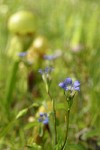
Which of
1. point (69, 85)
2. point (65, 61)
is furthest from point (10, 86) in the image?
point (69, 85)

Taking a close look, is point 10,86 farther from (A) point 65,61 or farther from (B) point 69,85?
(B) point 69,85

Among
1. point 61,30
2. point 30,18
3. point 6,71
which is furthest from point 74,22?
point 6,71

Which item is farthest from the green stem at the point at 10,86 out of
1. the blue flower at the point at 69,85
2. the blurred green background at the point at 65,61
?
the blue flower at the point at 69,85

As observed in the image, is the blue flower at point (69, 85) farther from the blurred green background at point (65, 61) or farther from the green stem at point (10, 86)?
the green stem at point (10, 86)

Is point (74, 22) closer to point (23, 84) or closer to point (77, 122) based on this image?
point (23, 84)

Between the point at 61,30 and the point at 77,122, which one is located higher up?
the point at 61,30

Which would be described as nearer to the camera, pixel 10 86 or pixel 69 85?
pixel 69 85

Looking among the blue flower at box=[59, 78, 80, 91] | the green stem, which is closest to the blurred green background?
the green stem

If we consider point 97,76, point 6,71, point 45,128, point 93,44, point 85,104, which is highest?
point 93,44
